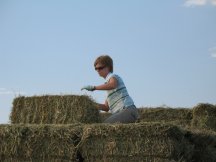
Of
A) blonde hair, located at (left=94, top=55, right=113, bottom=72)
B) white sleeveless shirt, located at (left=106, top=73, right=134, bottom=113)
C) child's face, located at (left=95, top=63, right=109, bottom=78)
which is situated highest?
blonde hair, located at (left=94, top=55, right=113, bottom=72)

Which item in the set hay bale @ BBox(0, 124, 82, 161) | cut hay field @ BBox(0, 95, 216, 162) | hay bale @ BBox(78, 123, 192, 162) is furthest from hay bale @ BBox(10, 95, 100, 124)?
hay bale @ BBox(78, 123, 192, 162)

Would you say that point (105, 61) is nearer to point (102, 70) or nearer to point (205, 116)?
point (102, 70)

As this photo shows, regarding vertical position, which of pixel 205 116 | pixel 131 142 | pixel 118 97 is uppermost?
pixel 118 97

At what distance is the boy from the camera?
803 cm

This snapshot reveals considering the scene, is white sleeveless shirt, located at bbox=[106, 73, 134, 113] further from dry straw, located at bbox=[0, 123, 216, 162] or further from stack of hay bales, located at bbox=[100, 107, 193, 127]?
stack of hay bales, located at bbox=[100, 107, 193, 127]

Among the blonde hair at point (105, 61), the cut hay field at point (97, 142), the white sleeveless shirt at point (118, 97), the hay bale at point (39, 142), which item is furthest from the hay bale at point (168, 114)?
the hay bale at point (39, 142)

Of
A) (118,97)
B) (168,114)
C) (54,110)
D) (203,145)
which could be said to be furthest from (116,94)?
(168,114)

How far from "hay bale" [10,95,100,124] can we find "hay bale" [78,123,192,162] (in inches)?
72.1

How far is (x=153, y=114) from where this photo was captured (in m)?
13.6

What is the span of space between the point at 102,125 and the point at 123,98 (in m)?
1.57

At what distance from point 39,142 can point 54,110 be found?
196 centimetres

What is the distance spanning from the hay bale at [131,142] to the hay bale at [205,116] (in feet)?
21.6

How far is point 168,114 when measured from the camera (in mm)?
13727

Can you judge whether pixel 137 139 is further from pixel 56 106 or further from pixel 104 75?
pixel 56 106
